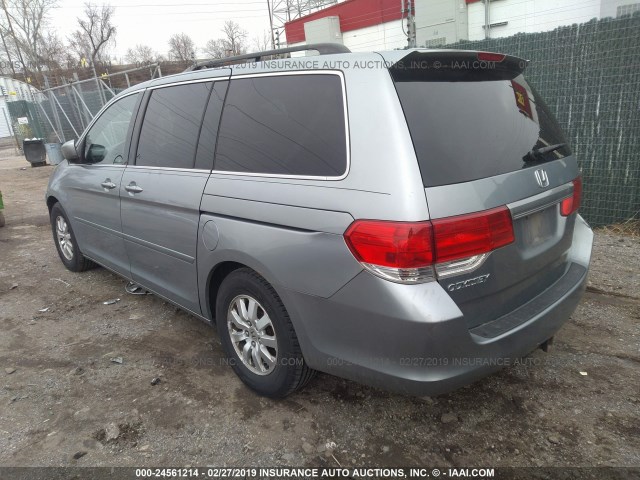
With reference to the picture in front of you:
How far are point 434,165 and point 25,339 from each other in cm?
353

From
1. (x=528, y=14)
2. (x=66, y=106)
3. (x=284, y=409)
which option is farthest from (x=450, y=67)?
(x=66, y=106)

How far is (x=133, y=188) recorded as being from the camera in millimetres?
3273

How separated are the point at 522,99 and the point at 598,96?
3.60m

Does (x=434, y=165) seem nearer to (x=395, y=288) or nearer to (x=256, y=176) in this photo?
(x=395, y=288)

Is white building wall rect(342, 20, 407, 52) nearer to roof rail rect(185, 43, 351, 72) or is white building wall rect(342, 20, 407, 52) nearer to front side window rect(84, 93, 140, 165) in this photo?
front side window rect(84, 93, 140, 165)

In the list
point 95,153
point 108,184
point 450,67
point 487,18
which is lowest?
point 108,184

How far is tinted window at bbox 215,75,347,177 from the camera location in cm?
211

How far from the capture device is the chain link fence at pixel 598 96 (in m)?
5.01

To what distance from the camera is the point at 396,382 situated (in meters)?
1.97

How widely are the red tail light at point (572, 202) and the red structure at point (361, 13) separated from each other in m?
20.0

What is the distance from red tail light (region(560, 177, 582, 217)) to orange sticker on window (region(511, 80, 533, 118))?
497 mm

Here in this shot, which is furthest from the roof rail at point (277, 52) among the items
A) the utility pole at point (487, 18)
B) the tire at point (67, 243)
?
the utility pole at point (487, 18)

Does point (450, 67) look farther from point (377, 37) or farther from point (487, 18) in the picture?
point (377, 37)

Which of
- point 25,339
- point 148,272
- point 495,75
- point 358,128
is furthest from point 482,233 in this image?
point 25,339
